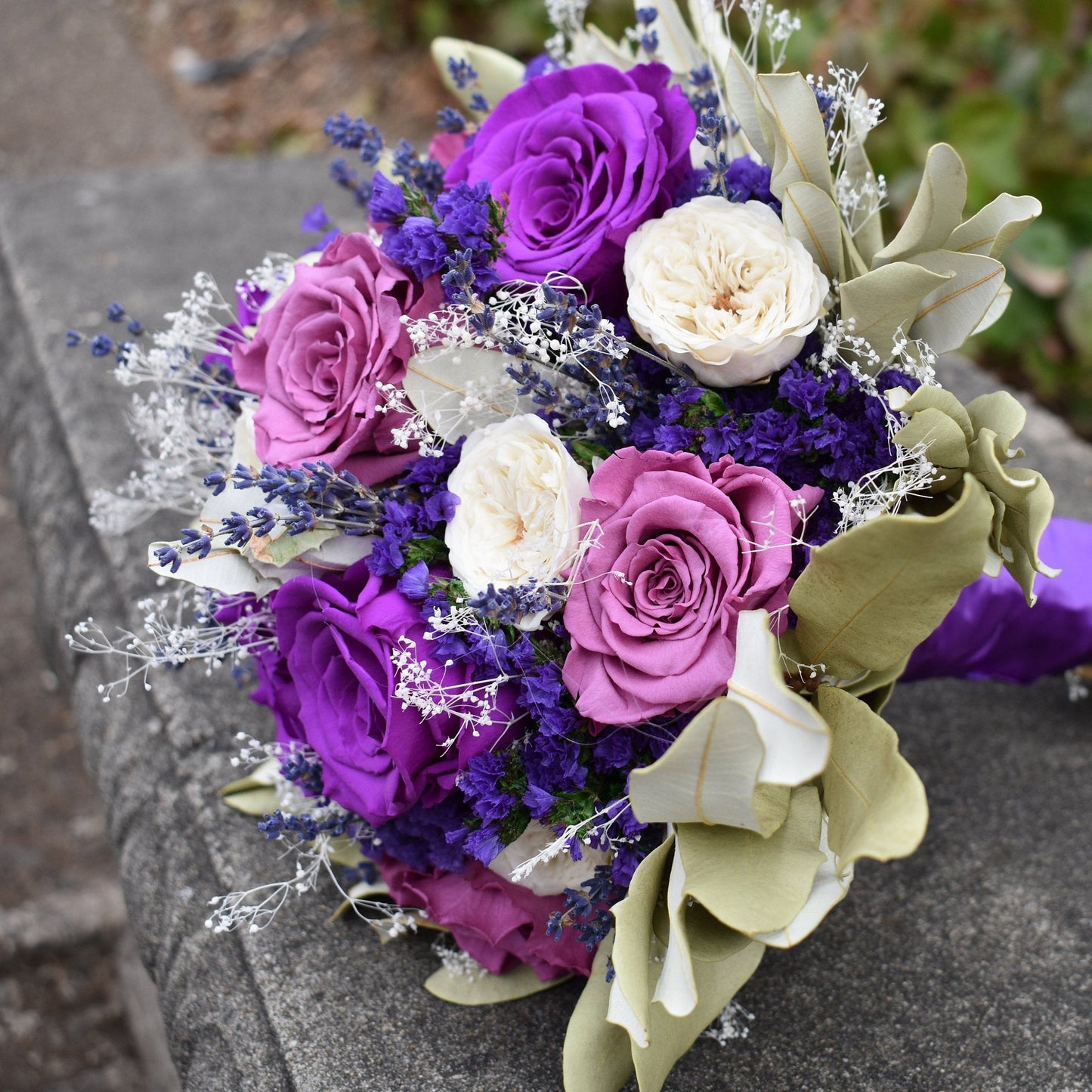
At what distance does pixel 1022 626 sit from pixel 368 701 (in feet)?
3.14

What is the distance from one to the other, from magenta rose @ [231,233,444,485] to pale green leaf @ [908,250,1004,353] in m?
0.51

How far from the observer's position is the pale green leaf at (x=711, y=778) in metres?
0.78

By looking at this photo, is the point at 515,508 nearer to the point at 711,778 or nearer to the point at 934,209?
the point at 711,778

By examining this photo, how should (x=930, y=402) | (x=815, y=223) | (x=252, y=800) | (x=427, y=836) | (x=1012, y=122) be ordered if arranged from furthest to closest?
(x=1012, y=122) → (x=252, y=800) → (x=427, y=836) → (x=815, y=223) → (x=930, y=402)

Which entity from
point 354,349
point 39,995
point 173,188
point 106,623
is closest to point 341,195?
point 173,188

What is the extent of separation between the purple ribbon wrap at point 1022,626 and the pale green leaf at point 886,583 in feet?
1.56

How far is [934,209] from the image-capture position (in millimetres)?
986

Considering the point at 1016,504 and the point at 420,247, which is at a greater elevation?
the point at 420,247

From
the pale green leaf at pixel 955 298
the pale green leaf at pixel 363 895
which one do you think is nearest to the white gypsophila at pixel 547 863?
the pale green leaf at pixel 363 895

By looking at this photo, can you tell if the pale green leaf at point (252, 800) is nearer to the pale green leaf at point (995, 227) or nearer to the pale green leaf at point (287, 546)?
the pale green leaf at point (287, 546)

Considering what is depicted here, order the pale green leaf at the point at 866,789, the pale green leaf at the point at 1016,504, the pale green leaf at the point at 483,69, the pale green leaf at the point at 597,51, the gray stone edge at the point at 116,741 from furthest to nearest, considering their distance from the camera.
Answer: the pale green leaf at the point at 483,69 < the pale green leaf at the point at 597,51 < the gray stone edge at the point at 116,741 < the pale green leaf at the point at 1016,504 < the pale green leaf at the point at 866,789

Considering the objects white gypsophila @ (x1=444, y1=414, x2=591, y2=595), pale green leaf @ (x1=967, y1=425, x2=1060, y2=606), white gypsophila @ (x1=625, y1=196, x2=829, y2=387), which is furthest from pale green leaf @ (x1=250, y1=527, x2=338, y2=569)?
pale green leaf @ (x1=967, y1=425, x2=1060, y2=606)

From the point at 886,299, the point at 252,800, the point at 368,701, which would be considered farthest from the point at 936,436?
the point at 252,800

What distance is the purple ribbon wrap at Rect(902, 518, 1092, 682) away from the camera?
4.59ft
